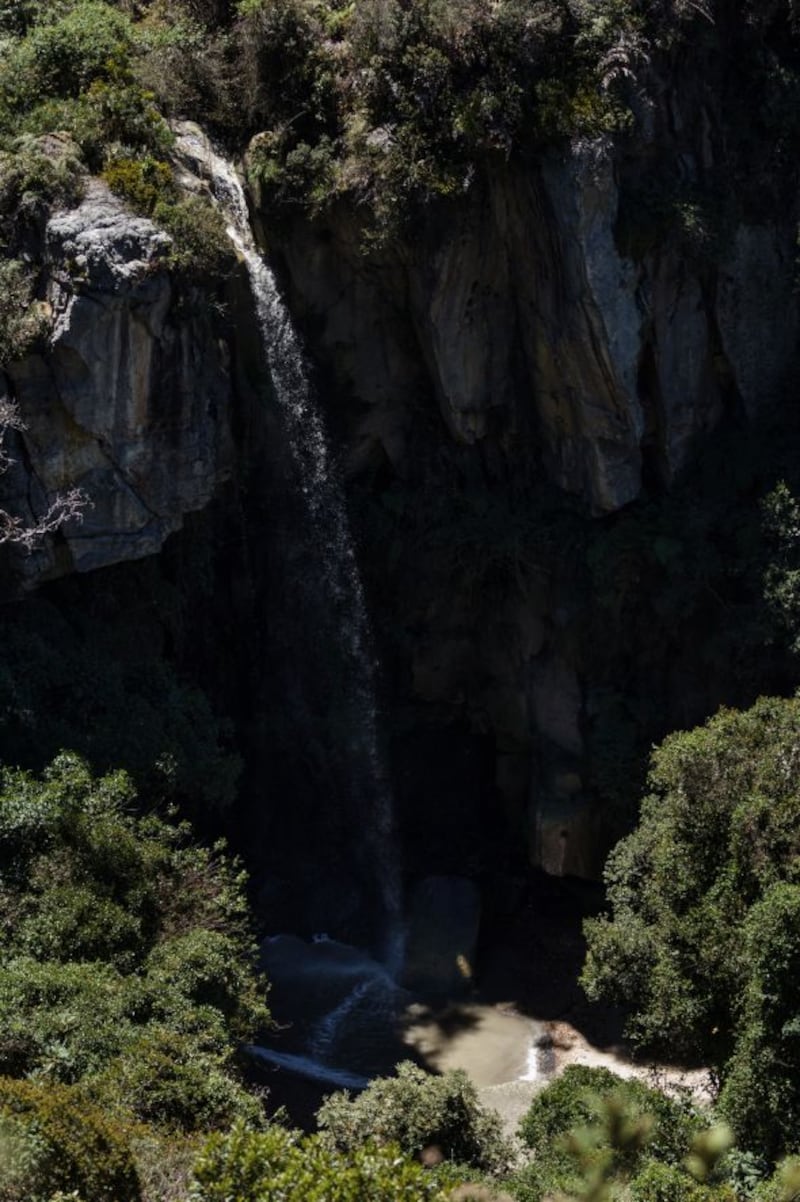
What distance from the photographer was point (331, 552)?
80.1ft

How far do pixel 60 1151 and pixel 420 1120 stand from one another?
15.8ft

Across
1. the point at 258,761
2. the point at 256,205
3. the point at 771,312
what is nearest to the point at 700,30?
the point at 771,312

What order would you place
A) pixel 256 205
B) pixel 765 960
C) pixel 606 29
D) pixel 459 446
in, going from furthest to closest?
pixel 459 446, pixel 256 205, pixel 606 29, pixel 765 960

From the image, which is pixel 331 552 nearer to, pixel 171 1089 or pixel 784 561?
pixel 784 561

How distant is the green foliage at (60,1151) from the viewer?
10.4 meters

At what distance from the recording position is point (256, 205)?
22.5 m

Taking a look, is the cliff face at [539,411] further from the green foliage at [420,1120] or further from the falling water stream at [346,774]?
the green foliage at [420,1120]

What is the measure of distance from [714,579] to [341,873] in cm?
863

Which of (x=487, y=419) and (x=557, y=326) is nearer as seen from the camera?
(x=557, y=326)

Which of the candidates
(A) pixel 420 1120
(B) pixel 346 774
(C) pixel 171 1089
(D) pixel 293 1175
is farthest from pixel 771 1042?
(B) pixel 346 774

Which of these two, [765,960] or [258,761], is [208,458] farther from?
[765,960]

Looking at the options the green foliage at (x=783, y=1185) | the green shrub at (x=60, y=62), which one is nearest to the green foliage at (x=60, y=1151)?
the green foliage at (x=783, y=1185)

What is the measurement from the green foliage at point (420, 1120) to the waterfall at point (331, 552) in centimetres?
873

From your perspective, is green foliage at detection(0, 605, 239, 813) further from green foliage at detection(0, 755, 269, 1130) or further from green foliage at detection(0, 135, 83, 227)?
green foliage at detection(0, 135, 83, 227)
